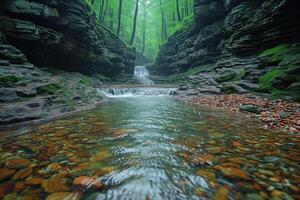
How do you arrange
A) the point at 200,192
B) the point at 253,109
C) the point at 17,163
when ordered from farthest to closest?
1. the point at 253,109
2. the point at 17,163
3. the point at 200,192

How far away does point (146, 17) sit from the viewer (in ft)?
Answer: 134

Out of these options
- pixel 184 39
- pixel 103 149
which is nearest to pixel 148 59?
pixel 184 39

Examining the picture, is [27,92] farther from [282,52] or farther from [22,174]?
[282,52]

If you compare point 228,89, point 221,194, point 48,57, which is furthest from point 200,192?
point 48,57

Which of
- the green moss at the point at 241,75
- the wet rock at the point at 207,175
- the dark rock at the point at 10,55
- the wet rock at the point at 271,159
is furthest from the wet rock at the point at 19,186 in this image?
the green moss at the point at 241,75

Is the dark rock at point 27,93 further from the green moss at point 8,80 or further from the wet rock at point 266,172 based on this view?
the wet rock at point 266,172

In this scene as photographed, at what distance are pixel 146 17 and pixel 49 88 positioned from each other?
39.3 metres

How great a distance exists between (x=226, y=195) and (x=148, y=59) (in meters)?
46.9

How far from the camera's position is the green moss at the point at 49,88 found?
21.9ft

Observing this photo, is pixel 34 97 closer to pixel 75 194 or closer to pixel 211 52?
pixel 75 194

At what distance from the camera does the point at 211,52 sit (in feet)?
65.6

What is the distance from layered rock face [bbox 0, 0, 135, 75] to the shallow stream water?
34.6ft

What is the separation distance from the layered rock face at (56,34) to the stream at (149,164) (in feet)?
34.7

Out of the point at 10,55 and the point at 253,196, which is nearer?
the point at 253,196
